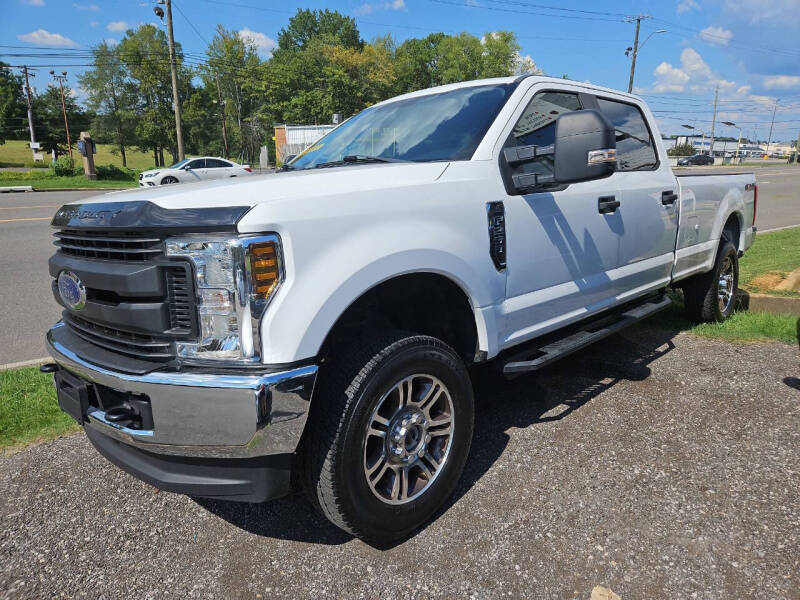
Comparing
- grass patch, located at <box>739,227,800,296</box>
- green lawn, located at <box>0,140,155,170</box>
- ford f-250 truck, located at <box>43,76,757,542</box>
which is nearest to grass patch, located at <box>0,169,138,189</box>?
green lawn, located at <box>0,140,155,170</box>

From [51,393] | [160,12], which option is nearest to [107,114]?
[160,12]

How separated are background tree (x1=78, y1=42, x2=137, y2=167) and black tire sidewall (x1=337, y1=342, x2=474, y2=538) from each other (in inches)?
2737

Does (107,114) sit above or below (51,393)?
above

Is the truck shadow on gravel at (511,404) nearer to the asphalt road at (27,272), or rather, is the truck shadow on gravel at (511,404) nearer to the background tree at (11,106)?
the asphalt road at (27,272)

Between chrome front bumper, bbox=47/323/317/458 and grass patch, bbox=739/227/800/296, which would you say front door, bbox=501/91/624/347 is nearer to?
chrome front bumper, bbox=47/323/317/458

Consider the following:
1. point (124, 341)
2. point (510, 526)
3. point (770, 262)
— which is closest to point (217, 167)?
point (770, 262)

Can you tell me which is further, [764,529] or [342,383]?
[764,529]

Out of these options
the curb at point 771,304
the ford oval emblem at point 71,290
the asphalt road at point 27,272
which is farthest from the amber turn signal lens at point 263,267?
the curb at point 771,304

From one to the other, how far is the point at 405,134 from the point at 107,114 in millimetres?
72190

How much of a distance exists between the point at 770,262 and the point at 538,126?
642 centimetres

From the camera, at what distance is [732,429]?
3.24 meters

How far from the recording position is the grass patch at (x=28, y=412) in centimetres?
331

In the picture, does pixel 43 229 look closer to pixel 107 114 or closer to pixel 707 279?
pixel 707 279

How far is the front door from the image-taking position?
276 centimetres
